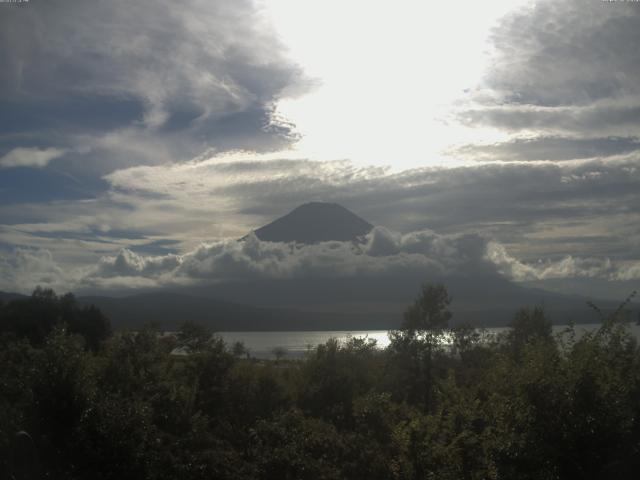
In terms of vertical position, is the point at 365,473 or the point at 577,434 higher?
the point at 577,434

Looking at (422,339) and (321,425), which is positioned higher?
(422,339)

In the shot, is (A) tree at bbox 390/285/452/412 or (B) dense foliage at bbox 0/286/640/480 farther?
(A) tree at bbox 390/285/452/412

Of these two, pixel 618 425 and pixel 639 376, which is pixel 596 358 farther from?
pixel 639 376

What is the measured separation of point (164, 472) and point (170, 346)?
822 inches

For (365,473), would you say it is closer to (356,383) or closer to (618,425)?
(618,425)

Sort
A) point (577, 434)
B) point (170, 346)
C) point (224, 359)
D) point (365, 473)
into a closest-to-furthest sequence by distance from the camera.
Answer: point (577, 434) < point (365, 473) < point (224, 359) < point (170, 346)

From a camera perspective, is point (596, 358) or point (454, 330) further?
point (454, 330)

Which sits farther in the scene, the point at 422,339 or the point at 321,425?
the point at 422,339

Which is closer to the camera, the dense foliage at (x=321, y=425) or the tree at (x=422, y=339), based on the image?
the dense foliage at (x=321, y=425)

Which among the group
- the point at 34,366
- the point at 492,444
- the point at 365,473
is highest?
the point at 34,366

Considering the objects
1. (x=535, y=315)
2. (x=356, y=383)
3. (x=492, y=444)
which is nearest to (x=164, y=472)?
(x=492, y=444)

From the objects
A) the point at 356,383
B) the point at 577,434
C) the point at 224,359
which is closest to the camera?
the point at 577,434

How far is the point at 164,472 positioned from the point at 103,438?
2300 millimetres

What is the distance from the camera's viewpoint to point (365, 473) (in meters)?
19.6
